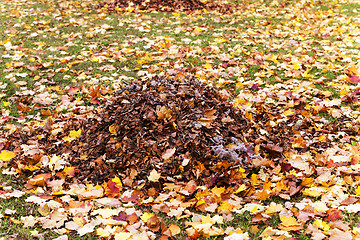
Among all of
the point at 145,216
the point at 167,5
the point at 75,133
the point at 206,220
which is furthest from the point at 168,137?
the point at 167,5

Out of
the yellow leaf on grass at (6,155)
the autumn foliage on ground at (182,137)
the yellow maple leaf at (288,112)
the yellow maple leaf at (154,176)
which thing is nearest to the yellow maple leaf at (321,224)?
the autumn foliage on ground at (182,137)

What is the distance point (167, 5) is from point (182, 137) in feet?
23.4

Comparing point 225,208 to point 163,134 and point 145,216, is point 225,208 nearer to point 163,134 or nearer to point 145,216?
point 145,216

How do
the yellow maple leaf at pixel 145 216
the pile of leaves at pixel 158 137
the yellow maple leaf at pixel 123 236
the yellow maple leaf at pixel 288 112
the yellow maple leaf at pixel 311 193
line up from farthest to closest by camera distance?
1. the yellow maple leaf at pixel 288 112
2. the pile of leaves at pixel 158 137
3. the yellow maple leaf at pixel 311 193
4. the yellow maple leaf at pixel 145 216
5. the yellow maple leaf at pixel 123 236

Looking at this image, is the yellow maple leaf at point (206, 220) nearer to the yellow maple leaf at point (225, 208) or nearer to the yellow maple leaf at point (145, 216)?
the yellow maple leaf at point (225, 208)

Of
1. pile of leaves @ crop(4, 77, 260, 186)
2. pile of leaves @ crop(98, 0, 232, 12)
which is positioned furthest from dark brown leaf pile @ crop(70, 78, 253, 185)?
pile of leaves @ crop(98, 0, 232, 12)

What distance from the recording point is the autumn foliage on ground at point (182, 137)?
10.1ft

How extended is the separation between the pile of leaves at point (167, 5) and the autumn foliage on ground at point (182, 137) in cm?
232

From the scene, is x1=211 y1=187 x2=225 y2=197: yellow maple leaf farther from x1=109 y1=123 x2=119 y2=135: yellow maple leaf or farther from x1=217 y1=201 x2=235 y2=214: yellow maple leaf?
x1=109 y1=123 x2=119 y2=135: yellow maple leaf

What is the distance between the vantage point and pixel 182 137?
3.91 m

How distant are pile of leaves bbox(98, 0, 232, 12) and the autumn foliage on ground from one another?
91.2 inches

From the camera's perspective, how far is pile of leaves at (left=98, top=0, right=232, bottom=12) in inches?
388

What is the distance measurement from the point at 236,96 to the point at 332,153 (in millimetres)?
1972

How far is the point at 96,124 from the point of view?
4289 millimetres
